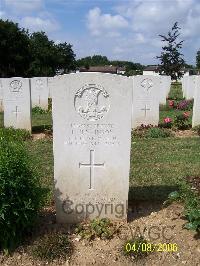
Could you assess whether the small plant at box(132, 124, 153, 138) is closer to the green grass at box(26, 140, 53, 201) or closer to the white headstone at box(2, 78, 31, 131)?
the green grass at box(26, 140, 53, 201)

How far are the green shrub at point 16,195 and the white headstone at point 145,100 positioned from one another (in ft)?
25.2

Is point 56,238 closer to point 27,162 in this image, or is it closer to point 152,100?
point 27,162

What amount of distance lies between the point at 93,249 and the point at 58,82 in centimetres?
188

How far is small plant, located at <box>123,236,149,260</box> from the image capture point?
4238mm

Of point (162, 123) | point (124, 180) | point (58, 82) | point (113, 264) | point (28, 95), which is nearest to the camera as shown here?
point (113, 264)

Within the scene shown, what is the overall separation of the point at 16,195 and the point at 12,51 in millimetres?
43028

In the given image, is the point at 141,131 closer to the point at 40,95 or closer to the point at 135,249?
the point at 40,95

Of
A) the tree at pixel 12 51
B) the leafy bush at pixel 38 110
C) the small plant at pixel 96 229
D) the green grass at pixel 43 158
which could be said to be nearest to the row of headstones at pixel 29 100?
the green grass at pixel 43 158

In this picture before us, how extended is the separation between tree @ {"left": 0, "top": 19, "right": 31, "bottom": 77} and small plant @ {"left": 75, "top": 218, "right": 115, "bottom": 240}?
127 ft

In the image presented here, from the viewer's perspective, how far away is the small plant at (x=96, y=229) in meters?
4.54

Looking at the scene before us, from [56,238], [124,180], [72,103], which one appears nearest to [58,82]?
[72,103]

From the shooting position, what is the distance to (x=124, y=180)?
4.82 meters

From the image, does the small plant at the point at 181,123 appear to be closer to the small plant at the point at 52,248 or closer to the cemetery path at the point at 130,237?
the cemetery path at the point at 130,237

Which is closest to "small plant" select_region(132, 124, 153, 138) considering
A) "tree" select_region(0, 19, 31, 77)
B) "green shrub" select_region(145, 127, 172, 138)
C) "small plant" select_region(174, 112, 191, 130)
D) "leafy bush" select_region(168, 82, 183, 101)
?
"green shrub" select_region(145, 127, 172, 138)
